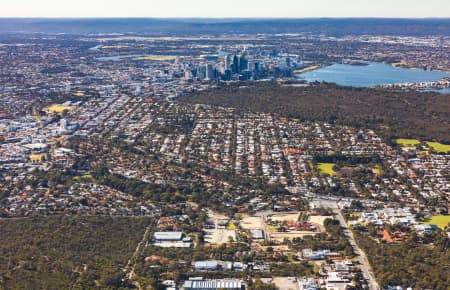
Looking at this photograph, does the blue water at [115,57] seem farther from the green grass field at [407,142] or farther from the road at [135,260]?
the road at [135,260]

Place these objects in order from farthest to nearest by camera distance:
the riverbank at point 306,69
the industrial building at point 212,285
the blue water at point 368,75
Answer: the riverbank at point 306,69 → the blue water at point 368,75 → the industrial building at point 212,285

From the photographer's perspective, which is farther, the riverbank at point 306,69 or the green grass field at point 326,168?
the riverbank at point 306,69

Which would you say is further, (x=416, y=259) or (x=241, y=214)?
(x=241, y=214)

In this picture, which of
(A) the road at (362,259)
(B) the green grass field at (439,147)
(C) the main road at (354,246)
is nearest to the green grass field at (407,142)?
(B) the green grass field at (439,147)

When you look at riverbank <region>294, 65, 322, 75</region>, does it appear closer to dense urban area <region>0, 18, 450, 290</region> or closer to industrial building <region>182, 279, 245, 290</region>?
dense urban area <region>0, 18, 450, 290</region>

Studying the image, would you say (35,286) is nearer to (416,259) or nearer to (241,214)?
(241,214)

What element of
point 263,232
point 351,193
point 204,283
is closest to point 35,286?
point 204,283
